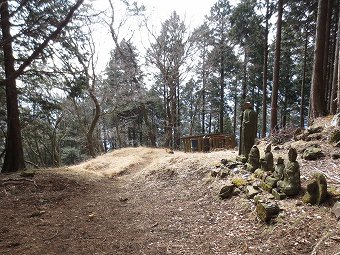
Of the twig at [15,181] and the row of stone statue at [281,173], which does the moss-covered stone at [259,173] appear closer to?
the row of stone statue at [281,173]

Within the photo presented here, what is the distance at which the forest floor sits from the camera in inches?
134

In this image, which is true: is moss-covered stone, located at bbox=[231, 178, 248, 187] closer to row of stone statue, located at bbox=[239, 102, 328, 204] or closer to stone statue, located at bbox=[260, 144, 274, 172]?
row of stone statue, located at bbox=[239, 102, 328, 204]

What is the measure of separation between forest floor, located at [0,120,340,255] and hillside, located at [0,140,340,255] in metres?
0.01

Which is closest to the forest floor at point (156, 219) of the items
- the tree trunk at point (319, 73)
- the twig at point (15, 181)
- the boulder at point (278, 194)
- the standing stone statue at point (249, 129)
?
the twig at point (15, 181)

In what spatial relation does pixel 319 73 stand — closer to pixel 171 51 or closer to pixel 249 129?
pixel 249 129

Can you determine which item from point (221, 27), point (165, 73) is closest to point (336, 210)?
point (165, 73)

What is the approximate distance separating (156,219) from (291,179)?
102 inches

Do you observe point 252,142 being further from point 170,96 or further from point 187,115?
point 187,115

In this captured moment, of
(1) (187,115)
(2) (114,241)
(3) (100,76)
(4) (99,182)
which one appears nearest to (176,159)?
(4) (99,182)

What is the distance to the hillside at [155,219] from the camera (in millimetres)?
3395

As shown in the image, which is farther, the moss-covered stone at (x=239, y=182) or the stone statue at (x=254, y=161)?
the stone statue at (x=254, y=161)

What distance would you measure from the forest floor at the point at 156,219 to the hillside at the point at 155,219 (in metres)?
0.01

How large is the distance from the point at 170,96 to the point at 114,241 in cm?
1399

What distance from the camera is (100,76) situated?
58.0 feet
